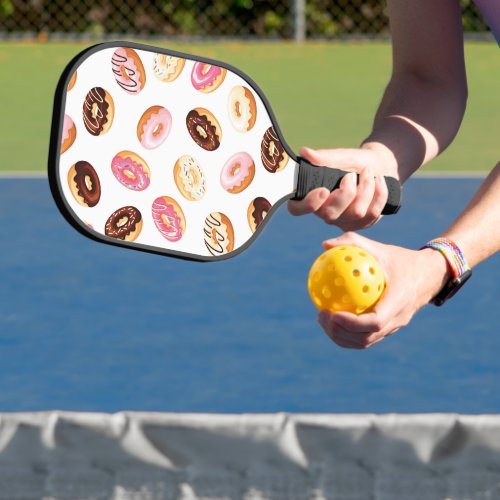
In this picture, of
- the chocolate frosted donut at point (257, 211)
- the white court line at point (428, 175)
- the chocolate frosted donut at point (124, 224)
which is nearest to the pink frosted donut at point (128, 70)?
the chocolate frosted donut at point (124, 224)

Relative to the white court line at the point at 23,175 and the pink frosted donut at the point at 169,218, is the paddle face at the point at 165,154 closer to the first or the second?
the pink frosted donut at the point at 169,218

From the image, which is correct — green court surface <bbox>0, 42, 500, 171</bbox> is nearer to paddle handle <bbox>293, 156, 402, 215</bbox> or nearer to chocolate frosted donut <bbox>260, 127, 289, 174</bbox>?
chocolate frosted donut <bbox>260, 127, 289, 174</bbox>

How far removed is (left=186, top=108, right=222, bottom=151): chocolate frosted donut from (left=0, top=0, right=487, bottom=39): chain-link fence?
10584mm

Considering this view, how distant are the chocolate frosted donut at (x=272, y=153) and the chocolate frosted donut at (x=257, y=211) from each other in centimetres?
6

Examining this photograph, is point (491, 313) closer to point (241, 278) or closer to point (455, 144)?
point (241, 278)

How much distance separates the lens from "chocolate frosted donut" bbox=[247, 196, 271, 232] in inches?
102

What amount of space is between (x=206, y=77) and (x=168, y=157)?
0.19 m

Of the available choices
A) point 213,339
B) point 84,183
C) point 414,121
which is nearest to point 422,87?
point 414,121

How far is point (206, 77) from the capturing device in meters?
2.56

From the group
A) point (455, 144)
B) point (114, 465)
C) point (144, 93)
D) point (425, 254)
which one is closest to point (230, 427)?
point (114, 465)

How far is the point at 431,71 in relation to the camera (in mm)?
2701

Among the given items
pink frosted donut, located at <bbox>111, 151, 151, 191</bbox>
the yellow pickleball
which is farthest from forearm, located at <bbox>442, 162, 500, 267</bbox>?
pink frosted donut, located at <bbox>111, 151, 151, 191</bbox>

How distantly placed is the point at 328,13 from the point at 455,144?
5.54 metres

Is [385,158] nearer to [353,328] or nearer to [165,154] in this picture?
[165,154]
